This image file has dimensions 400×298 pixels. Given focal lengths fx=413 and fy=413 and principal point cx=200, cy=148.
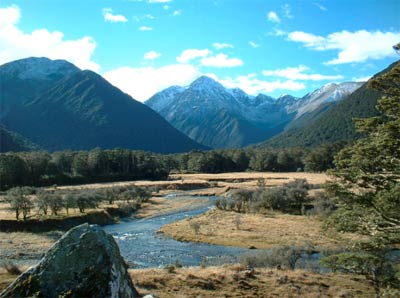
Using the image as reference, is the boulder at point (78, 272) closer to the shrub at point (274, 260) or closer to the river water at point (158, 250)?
the shrub at point (274, 260)

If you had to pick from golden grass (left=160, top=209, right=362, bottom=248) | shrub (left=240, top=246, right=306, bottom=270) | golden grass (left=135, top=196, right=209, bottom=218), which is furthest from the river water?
golden grass (left=135, top=196, right=209, bottom=218)

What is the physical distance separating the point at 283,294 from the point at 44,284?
17.4 metres

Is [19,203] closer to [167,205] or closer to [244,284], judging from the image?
[167,205]

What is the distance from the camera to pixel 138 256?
162ft

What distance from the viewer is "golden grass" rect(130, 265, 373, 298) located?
24.1 m

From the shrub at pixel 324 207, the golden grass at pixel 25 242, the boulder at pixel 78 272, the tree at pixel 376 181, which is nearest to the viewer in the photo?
the boulder at pixel 78 272

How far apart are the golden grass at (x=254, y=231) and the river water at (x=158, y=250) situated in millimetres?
2824

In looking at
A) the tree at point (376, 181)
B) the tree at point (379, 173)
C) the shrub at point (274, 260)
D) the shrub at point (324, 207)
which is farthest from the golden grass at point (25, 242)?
the shrub at point (324, 207)

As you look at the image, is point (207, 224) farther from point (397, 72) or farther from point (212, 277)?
point (397, 72)

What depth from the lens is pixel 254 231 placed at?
211 ft

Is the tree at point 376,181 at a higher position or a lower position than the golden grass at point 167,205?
higher

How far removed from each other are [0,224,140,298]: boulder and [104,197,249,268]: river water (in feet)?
105

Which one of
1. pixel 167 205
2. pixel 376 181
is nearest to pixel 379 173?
pixel 376 181

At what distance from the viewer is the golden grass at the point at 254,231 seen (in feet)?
186
